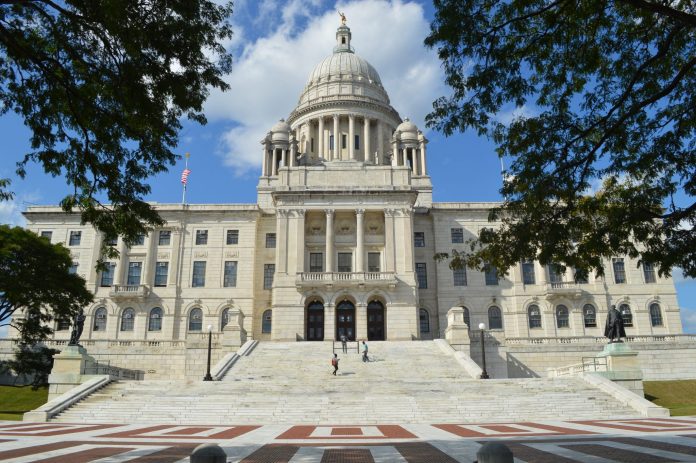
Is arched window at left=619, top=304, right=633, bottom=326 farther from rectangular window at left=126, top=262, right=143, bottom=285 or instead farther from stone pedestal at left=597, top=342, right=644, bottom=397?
rectangular window at left=126, top=262, right=143, bottom=285

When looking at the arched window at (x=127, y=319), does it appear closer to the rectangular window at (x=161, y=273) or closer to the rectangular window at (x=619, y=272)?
the rectangular window at (x=161, y=273)

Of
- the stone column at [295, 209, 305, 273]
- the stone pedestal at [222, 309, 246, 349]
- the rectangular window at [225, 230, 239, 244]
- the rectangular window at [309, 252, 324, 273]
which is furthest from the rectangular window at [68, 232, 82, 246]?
the rectangular window at [309, 252, 324, 273]

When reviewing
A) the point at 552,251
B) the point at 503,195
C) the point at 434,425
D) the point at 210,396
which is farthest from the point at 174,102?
the point at 210,396

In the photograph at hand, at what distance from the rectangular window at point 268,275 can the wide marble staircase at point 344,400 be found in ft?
63.6

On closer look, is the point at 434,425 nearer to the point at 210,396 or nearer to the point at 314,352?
the point at 210,396

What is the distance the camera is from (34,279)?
33.5 metres

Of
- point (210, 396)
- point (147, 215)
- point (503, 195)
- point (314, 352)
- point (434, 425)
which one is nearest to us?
point (147, 215)

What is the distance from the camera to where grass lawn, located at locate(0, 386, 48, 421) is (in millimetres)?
30547

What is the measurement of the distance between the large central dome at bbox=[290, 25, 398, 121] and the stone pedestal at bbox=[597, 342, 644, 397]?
44.9 m

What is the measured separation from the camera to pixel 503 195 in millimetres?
13477

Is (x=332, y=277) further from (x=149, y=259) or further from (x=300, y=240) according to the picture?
(x=149, y=259)

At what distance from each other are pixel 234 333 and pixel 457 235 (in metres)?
24.1

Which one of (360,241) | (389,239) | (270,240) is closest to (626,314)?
(389,239)

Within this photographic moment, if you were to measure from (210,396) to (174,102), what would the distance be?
16.3 m
